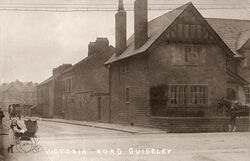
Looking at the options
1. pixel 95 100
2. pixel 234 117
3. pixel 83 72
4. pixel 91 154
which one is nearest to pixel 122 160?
pixel 91 154

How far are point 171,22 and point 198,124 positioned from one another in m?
6.98

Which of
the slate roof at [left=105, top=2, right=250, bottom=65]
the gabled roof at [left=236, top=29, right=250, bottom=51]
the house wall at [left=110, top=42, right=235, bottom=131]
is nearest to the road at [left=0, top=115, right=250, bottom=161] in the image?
the house wall at [left=110, top=42, right=235, bottom=131]

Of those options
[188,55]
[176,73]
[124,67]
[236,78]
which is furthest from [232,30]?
[176,73]

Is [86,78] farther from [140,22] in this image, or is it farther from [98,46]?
[140,22]

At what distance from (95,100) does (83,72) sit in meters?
7.24

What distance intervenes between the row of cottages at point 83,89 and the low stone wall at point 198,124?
38.5 ft

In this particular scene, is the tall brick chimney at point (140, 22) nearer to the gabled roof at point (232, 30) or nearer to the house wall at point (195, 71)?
the house wall at point (195, 71)

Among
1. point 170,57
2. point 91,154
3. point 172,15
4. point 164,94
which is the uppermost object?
point 172,15

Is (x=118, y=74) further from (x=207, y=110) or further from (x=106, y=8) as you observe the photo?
(x=106, y=8)

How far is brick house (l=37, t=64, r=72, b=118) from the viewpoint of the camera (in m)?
50.1

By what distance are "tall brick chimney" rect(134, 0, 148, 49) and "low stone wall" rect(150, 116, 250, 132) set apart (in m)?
6.86

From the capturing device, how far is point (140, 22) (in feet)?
102

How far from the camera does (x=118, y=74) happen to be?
35.4m

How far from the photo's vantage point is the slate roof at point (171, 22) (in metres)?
29.7
